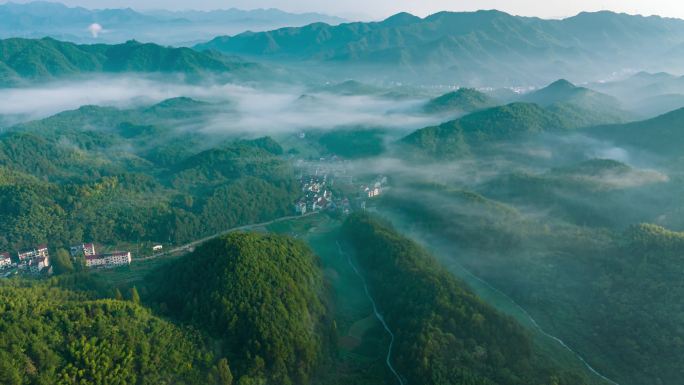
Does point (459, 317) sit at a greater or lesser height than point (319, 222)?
greater

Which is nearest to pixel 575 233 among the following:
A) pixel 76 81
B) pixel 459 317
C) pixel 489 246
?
pixel 489 246

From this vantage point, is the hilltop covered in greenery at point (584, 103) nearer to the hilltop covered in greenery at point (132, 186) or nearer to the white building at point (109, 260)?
the hilltop covered in greenery at point (132, 186)

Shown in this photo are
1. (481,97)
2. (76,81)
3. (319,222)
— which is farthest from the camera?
(76,81)

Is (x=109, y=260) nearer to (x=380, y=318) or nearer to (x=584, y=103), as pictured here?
(x=380, y=318)

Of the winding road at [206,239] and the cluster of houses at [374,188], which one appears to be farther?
the cluster of houses at [374,188]

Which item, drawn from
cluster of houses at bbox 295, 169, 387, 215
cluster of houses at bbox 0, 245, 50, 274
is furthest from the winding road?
cluster of houses at bbox 0, 245, 50, 274

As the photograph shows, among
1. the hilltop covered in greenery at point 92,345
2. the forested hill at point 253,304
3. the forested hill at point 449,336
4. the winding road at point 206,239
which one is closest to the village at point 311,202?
the winding road at point 206,239

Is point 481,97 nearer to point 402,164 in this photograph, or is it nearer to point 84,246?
point 402,164
